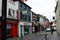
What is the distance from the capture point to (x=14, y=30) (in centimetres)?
4366

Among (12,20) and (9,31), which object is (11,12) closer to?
(12,20)

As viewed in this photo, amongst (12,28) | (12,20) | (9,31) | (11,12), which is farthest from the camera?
(12,28)

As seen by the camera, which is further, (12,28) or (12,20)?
(12,28)

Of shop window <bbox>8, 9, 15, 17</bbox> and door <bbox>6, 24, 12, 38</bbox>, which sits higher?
shop window <bbox>8, 9, 15, 17</bbox>

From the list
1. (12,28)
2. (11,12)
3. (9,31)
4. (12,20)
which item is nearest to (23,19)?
(12,28)

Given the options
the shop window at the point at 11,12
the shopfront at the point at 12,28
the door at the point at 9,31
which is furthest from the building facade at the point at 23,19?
the door at the point at 9,31

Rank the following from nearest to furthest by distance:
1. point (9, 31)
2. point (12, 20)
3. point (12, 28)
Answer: point (9, 31), point (12, 20), point (12, 28)

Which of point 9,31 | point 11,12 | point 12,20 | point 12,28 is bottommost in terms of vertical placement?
point 9,31

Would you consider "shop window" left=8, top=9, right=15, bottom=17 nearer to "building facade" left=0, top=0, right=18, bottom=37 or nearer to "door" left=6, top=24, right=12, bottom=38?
"building facade" left=0, top=0, right=18, bottom=37

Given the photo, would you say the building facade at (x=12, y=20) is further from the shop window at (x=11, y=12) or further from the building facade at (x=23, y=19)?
the building facade at (x=23, y=19)

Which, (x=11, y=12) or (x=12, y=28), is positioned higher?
(x=11, y=12)

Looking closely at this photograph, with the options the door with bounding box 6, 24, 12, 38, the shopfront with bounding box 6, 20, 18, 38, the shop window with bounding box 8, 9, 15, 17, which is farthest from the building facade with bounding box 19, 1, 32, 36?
the door with bounding box 6, 24, 12, 38

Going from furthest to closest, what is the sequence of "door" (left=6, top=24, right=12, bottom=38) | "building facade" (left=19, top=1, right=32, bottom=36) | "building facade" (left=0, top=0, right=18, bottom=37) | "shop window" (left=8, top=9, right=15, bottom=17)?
1. "building facade" (left=19, top=1, right=32, bottom=36)
2. "shop window" (left=8, top=9, right=15, bottom=17)
3. "door" (left=6, top=24, right=12, bottom=38)
4. "building facade" (left=0, top=0, right=18, bottom=37)

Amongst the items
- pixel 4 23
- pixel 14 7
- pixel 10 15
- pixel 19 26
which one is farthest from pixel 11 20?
pixel 4 23
